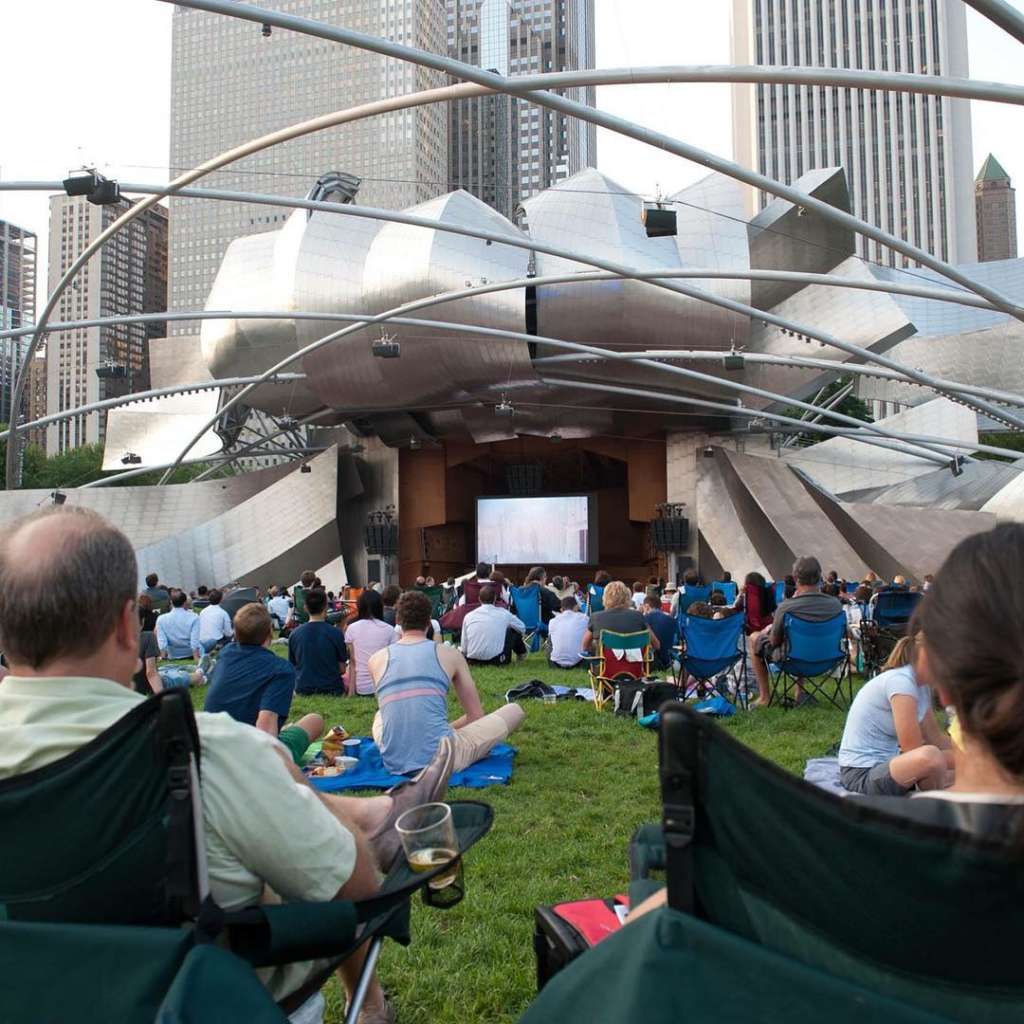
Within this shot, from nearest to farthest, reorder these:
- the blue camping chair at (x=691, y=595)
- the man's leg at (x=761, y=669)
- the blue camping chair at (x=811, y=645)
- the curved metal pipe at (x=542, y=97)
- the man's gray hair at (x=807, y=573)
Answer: the blue camping chair at (x=811, y=645) → the man's gray hair at (x=807, y=573) → the curved metal pipe at (x=542, y=97) → the man's leg at (x=761, y=669) → the blue camping chair at (x=691, y=595)

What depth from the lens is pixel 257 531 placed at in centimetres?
3106

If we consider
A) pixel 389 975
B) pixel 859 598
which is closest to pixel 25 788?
pixel 389 975

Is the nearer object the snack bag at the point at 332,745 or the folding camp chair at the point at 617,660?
the snack bag at the point at 332,745

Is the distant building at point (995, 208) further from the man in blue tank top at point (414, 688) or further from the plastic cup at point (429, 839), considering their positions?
the plastic cup at point (429, 839)

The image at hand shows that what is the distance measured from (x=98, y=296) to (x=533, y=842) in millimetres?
72861

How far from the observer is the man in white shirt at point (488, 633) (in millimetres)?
11281

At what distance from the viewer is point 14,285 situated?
6400 centimetres

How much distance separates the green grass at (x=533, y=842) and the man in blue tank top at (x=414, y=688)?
18.0 inches

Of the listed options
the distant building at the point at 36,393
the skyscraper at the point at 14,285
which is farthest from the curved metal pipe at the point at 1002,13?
the distant building at the point at 36,393

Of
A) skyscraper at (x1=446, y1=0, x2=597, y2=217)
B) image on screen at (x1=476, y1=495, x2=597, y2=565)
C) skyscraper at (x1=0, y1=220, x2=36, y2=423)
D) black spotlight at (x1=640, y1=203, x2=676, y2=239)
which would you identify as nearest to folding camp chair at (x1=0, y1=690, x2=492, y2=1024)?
black spotlight at (x1=640, y1=203, x2=676, y2=239)

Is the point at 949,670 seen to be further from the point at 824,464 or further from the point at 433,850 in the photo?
the point at 824,464

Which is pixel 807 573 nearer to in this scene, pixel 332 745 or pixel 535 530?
pixel 332 745

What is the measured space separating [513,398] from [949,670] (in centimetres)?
2735

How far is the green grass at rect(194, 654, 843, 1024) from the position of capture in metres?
3.15
